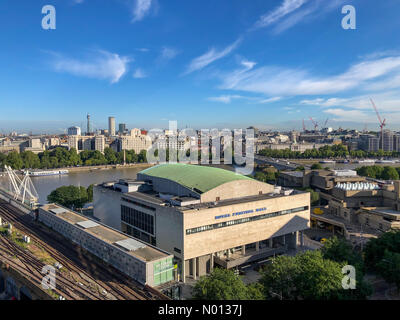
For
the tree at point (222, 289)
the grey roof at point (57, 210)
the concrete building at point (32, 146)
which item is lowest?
the tree at point (222, 289)

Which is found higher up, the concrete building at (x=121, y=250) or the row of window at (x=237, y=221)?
the row of window at (x=237, y=221)

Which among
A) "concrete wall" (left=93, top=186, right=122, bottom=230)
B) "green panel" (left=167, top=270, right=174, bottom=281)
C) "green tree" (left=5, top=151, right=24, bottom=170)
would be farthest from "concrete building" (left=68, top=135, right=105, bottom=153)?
"green panel" (left=167, top=270, right=174, bottom=281)

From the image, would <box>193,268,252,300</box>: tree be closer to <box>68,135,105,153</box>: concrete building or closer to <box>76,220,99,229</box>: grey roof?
<box>76,220,99,229</box>: grey roof

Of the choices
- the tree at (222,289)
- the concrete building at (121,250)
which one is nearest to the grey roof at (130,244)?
the concrete building at (121,250)

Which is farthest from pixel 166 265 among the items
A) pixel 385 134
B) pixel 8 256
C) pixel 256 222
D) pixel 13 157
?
pixel 385 134

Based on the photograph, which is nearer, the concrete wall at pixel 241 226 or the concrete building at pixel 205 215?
the concrete wall at pixel 241 226

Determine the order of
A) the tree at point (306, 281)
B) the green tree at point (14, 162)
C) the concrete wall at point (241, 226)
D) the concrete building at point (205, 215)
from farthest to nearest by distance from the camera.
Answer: the green tree at point (14, 162) < the concrete building at point (205, 215) < the concrete wall at point (241, 226) < the tree at point (306, 281)

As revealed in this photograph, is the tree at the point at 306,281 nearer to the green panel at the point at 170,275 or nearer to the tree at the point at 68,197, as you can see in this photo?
the green panel at the point at 170,275
